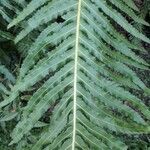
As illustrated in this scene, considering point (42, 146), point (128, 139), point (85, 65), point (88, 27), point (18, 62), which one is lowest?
point (128, 139)

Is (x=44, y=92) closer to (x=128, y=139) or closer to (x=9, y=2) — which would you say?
(x=9, y=2)

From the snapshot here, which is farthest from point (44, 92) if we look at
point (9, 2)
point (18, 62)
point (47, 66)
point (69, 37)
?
point (18, 62)

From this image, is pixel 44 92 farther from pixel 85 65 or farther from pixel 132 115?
pixel 132 115

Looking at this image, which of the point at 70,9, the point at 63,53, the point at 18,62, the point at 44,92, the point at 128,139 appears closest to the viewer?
the point at 44,92

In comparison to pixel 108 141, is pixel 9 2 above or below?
above

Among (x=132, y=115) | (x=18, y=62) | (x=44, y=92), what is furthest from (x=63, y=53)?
(x=18, y=62)

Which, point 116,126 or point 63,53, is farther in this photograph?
point 63,53

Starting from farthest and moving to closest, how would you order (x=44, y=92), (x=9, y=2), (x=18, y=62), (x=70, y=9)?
(x=18, y=62)
(x=9, y=2)
(x=70, y=9)
(x=44, y=92)
